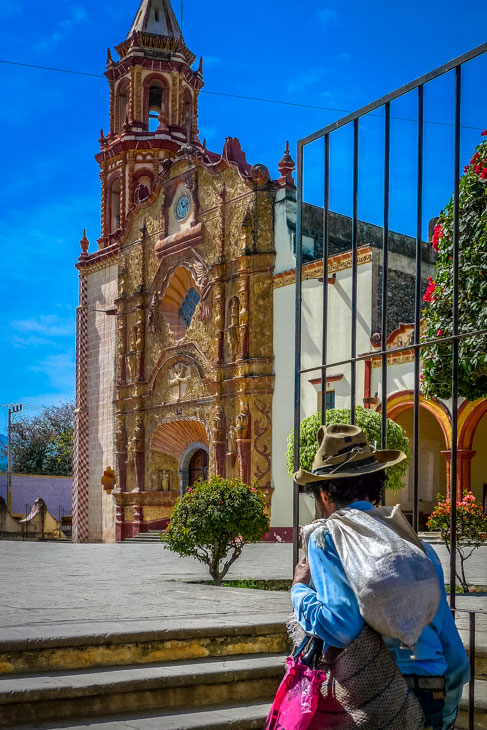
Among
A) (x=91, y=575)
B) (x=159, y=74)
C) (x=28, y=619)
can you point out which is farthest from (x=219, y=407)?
(x=28, y=619)

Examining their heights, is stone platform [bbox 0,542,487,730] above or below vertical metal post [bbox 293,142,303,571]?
below

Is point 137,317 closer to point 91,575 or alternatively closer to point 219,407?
point 219,407

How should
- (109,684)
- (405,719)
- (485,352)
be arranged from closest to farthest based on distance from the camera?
(405,719)
(109,684)
(485,352)

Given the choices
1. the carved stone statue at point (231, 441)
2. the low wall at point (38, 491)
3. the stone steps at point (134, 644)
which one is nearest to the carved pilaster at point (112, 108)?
the carved stone statue at point (231, 441)

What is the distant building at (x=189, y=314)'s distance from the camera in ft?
74.2

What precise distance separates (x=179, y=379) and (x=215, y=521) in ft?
57.3

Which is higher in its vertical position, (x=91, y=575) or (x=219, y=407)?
(x=219, y=407)

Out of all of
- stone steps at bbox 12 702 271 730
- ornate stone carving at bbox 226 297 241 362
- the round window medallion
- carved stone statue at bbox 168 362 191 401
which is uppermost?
the round window medallion

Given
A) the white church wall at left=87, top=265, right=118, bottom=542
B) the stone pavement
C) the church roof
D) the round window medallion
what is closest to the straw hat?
the stone pavement

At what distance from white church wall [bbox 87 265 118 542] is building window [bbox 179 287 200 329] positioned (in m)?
3.61

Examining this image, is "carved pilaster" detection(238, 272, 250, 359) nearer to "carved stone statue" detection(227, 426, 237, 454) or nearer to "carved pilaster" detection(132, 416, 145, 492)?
"carved stone statue" detection(227, 426, 237, 454)

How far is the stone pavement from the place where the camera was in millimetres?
5188

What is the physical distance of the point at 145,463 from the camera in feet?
91.7

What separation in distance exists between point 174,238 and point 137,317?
121 inches
